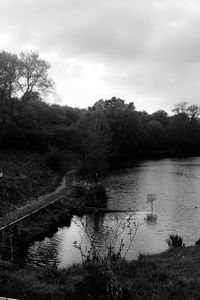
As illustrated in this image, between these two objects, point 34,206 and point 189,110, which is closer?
point 34,206

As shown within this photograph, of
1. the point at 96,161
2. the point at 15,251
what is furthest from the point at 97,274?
the point at 96,161

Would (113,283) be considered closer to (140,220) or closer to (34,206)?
(140,220)

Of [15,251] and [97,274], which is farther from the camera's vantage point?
[15,251]

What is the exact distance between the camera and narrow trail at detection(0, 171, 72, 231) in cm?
2438

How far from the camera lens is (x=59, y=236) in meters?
25.2

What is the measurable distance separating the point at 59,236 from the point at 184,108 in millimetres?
99430

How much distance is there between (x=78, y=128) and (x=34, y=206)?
3867cm

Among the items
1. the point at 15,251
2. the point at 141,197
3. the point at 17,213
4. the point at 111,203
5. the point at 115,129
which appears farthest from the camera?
the point at 115,129

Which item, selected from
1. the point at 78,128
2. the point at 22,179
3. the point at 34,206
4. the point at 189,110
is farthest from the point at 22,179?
the point at 189,110

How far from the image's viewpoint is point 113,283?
7910 millimetres

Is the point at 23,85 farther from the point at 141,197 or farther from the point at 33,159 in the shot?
the point at 141,197

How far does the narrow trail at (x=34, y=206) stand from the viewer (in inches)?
960

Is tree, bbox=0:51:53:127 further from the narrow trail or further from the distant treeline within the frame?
the narrow trail

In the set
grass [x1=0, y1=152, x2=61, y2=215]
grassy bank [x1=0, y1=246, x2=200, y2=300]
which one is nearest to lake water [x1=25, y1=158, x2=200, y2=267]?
grassy bank [x1=0, y1=246, x2=200, y2=300]
